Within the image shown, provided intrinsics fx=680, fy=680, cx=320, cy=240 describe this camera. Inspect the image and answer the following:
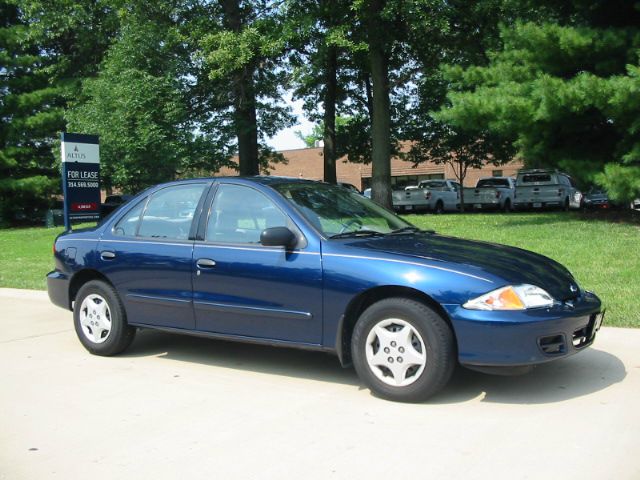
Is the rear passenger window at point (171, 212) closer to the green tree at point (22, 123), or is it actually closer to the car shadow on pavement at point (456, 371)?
the car shadow on pavement at point (456, 371)

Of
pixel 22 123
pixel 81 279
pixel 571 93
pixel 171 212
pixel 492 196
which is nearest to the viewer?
pixel 171 212

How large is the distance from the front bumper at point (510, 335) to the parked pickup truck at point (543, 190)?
2794cm

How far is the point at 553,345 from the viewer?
4.58 m

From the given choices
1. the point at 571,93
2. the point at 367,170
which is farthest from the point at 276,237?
the point at 367,170

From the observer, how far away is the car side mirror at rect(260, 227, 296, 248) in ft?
16.5

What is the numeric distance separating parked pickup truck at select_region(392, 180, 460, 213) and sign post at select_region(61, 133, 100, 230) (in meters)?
23.3

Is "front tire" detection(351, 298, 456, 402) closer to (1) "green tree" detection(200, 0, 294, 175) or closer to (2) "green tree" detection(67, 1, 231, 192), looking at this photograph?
(1) "green tree" detection(200, 0, 294, 175)

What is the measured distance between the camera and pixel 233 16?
24.1 metres

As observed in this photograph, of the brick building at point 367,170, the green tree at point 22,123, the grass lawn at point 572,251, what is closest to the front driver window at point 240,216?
the grass lawn at point 572,251

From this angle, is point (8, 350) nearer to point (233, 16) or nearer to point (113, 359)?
point (113, 359)

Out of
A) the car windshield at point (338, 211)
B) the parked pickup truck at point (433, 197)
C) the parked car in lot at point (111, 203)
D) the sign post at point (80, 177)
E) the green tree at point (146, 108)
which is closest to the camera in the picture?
the car windshield at point (338, 211)

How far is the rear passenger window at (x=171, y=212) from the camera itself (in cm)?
594

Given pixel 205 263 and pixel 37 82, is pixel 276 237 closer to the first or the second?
pixel 205 263

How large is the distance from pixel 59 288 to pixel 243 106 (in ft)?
60.3
